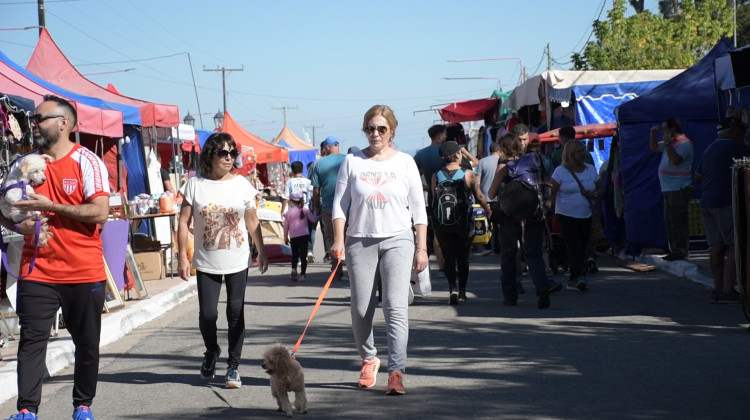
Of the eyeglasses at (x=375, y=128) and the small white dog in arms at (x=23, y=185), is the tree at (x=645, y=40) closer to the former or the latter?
the eyeglasses at (x=375, y=128)

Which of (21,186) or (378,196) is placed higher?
(21,186)

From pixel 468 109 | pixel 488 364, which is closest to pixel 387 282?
pixel 488 364

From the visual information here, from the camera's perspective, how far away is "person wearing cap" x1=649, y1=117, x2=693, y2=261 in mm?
14125

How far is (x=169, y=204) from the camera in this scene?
17.1 metres

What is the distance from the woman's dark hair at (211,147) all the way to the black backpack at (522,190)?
13.8 ft

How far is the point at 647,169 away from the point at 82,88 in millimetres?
10502

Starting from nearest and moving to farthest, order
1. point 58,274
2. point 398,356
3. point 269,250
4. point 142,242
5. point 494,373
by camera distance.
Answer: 1. point 58,274
2. point 398,356
3. point 494,373
4. point 142,242
5. point 269,250

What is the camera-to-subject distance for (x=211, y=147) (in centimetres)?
739

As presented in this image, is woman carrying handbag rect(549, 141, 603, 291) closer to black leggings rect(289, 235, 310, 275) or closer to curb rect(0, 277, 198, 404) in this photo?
black leggings rect(289, 235, 310, 275)

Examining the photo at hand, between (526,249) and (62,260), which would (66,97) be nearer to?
(526,249)

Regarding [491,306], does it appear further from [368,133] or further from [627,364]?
[368,133]

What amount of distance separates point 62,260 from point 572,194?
7.59m

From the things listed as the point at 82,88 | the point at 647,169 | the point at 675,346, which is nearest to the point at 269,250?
the point at 82,88

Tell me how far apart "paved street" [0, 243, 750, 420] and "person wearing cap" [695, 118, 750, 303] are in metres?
0.33
